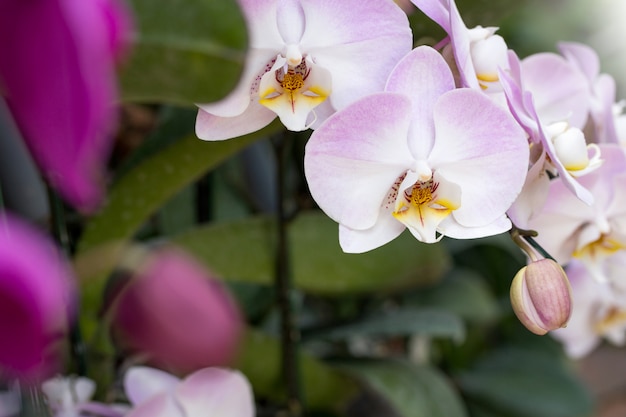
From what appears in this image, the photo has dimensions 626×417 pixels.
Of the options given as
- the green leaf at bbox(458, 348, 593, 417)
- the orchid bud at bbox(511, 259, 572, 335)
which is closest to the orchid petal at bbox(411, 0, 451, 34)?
the orchid bud at bbox(511, 259, 572, 335)

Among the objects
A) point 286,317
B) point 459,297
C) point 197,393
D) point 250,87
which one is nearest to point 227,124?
point 250,87

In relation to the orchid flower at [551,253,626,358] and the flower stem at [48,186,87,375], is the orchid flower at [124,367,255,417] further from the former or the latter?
the orchid flower at [551,253,626,358]

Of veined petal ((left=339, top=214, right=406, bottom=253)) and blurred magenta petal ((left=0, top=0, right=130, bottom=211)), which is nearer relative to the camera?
blurred magenta petal ((left=0, top=0, right=130, bottom=211))

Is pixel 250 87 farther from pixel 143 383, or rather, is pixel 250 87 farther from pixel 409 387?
pixel 409 387

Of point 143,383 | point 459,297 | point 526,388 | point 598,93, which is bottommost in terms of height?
point 526,388

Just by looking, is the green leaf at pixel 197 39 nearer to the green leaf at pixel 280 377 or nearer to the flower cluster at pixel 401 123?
the flower cluster at pixel 401 123

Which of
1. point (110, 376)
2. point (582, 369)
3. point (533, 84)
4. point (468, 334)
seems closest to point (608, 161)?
point (533, 84)
